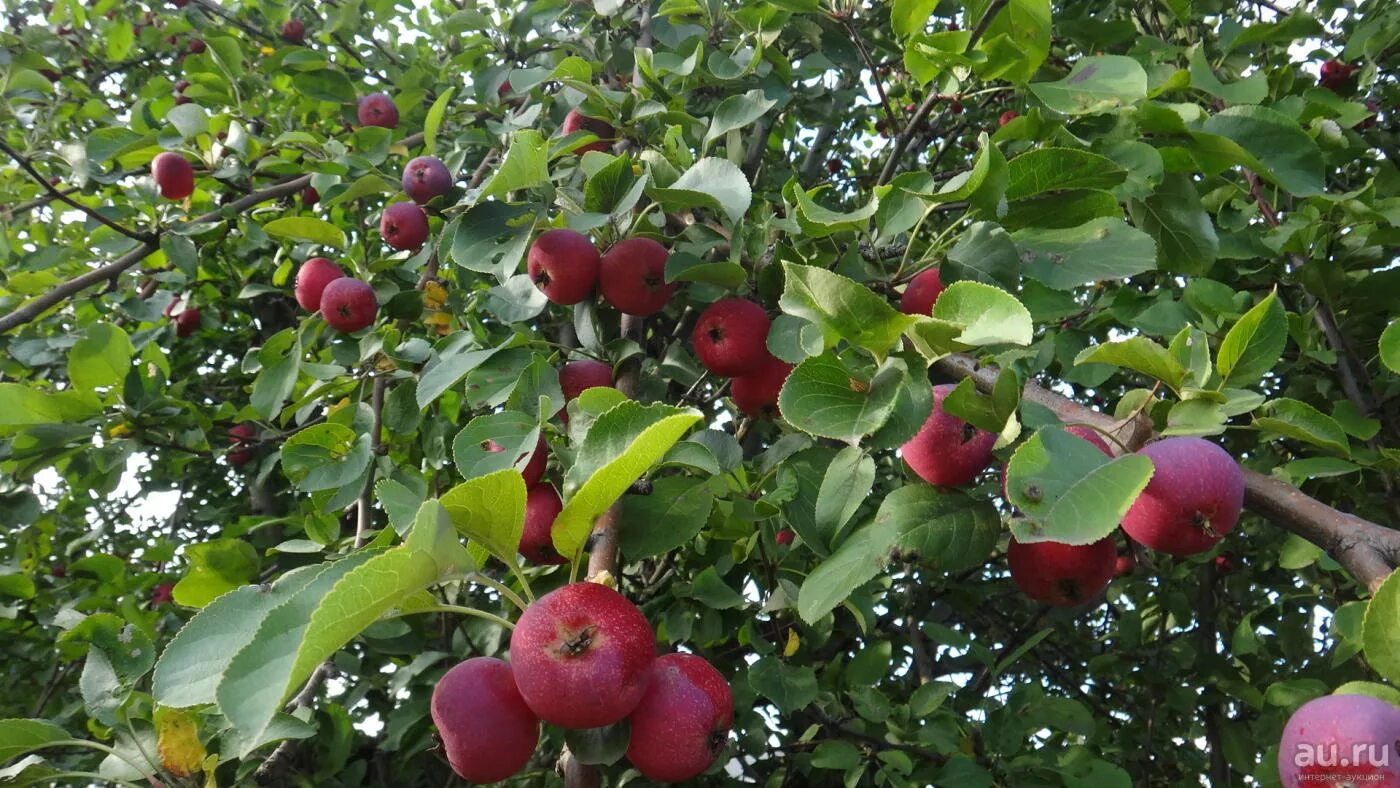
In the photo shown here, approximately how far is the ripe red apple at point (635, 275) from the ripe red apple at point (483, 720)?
2.26 feet

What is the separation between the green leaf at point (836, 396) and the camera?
97 centimetres

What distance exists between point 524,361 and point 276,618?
29.9 inches

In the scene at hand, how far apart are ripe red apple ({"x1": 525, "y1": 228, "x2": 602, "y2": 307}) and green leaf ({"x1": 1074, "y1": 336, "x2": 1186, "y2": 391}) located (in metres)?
0.84

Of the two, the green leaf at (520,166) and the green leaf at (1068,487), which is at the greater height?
the green leaf at (520,166)

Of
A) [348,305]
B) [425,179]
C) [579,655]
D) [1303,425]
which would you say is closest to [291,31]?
[425,179]

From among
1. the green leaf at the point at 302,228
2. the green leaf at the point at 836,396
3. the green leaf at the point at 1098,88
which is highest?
the green leaf at the point at 1098,88

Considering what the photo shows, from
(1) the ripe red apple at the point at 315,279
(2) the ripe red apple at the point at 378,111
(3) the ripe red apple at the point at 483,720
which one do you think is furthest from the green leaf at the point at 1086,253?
(2) the ripe red apple at the point at 378,111

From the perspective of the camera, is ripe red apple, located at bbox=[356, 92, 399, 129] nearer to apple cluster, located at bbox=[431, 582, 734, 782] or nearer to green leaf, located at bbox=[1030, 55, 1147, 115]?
green leaf, located at bbox=[1030, 55, 1147, 115]

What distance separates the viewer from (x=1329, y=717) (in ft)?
2.73

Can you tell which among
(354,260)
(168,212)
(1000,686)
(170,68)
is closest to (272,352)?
(354,260)

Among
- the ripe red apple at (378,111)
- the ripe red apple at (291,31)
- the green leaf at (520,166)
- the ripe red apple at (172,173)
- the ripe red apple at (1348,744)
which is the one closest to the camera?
the ripe red apple at (1348,744)

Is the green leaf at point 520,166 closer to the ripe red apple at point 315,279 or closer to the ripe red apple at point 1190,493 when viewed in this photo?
the ripe red apple at point 1190,493

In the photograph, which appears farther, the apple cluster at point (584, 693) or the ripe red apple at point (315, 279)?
the ripe red apple at point (315, 279)

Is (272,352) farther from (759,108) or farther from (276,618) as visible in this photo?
(276,618)
